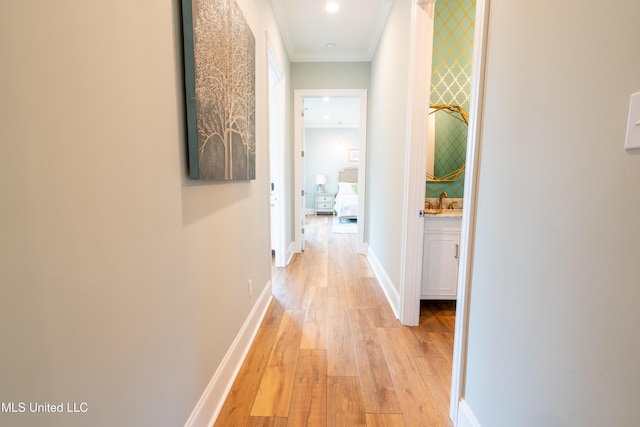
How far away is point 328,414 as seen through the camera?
1.37 meters

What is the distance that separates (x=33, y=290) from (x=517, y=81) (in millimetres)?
1357

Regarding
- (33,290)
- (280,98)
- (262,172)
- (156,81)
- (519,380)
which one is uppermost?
(280,98)

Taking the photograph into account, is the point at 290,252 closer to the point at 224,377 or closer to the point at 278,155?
the point at 278,155

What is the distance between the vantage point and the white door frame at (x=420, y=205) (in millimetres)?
1184

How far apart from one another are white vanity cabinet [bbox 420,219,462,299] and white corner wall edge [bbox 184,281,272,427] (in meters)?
1.39

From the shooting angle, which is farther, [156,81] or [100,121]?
[156,81]

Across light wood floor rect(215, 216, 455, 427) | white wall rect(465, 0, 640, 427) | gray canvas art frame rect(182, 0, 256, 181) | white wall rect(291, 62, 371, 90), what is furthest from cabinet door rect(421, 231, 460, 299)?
white wall rect(291, 62, 371, 90)

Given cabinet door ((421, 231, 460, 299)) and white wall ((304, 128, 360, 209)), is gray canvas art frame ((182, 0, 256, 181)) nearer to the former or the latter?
cabinet door ((421, 231, 460, 299))

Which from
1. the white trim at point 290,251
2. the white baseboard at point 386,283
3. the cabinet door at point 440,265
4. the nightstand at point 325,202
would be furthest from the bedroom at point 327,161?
the cabinet door at point 440,265

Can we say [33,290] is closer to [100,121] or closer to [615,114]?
[100,121]

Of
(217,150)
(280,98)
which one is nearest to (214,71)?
(217,150)

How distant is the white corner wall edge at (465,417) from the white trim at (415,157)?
36.6 inches

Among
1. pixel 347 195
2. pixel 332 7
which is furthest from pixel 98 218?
pixel 347 195

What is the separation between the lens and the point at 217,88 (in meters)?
1.24
